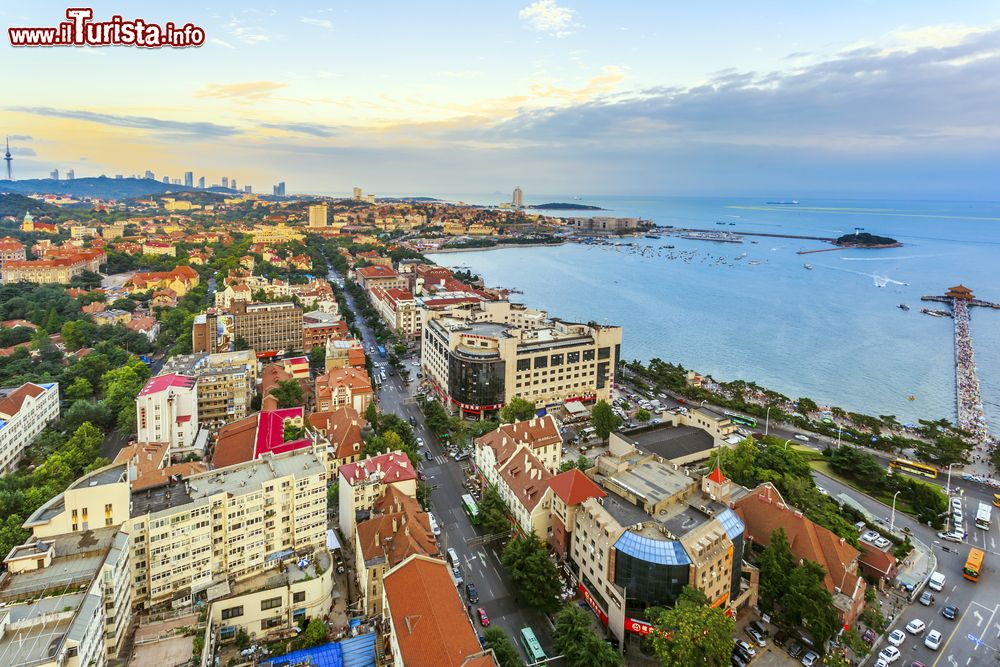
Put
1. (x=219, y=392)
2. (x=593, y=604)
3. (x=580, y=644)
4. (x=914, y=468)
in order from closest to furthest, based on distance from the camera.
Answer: (x=580, y=644) → (x=593, y=604) → (x=914, y=468) → (x=219, y=392)

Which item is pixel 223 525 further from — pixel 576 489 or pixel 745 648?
pixel 745 648

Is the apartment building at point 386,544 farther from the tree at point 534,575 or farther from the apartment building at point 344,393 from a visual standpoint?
the apartment building at point 344,393

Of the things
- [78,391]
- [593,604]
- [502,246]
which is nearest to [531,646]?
[593,604]

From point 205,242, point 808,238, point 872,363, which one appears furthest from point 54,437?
point 808,238

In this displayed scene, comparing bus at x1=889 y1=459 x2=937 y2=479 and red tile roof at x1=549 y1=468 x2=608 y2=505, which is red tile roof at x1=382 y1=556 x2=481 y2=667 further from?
bus at x1=889 y1=459 x2=937 y2=479

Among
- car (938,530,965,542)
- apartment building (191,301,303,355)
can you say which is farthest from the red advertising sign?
apartment building (191,301,303,355)

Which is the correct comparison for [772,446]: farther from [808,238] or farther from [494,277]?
[808,238]
